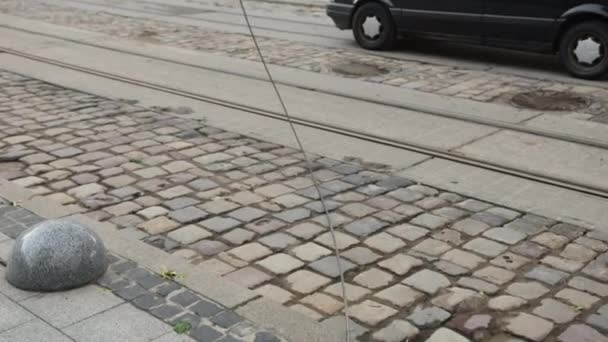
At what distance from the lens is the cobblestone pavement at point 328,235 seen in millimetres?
4367

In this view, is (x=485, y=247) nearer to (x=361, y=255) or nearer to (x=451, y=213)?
(x=451, y=213)

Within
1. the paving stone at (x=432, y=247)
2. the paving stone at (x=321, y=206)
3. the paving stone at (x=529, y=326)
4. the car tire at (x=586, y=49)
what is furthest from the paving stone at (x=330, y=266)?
the car tire at (x=586, y=49)

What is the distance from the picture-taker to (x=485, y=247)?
5.21 meters

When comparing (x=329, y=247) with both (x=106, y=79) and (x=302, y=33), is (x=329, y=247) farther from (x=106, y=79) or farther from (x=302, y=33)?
(x=302, y=33)

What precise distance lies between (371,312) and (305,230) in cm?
128

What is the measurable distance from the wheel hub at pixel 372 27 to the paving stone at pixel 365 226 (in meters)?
7.03

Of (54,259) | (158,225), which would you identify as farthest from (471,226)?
(54,259)

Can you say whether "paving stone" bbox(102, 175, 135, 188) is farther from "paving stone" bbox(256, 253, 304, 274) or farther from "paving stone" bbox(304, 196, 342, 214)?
"paving stone" bbox(256, 253, 304, 274)

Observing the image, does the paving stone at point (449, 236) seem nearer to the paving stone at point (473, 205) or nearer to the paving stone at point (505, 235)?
the paving stone at point (505, 235)

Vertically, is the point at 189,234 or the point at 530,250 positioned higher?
the point at 530,250

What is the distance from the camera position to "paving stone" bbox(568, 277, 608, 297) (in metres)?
4.58

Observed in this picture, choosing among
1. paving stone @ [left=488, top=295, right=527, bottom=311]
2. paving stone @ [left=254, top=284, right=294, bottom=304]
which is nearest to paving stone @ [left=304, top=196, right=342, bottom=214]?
paving stone @ [left=254, top=284, right=294, bottom=304]

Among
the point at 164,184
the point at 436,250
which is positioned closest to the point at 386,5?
the point at 164,184

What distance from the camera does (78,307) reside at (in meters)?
4.22
